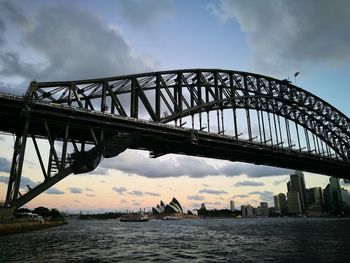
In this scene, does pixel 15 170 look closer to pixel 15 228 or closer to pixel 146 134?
pixel 15 228

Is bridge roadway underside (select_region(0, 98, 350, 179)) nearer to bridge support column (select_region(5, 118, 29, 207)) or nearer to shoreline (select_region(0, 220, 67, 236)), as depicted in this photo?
bridge support column (select_region(5, 118, 29, 207))

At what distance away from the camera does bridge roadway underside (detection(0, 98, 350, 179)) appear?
40.3m

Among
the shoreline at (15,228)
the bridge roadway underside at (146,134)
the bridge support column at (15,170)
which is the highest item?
the bridge roadway underside at (146,134)

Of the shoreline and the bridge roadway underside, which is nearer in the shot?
the shoreline

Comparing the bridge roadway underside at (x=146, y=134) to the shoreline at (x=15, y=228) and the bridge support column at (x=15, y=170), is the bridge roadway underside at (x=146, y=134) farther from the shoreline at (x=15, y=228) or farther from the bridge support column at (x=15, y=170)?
the shoreline at (x=15, y=228)

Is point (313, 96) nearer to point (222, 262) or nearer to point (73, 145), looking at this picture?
point (73, 145)

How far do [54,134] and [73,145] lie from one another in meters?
3.56

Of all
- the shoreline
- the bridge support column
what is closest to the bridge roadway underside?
the bridge support column

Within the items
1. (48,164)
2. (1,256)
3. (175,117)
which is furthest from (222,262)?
(175,117)

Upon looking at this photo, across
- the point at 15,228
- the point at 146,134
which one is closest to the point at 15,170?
the point at 15,228

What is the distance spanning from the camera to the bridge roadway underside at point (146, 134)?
4031 centimetres

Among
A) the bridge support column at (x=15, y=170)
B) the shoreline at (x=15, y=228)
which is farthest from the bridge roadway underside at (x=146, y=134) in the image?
the shoreline at (x=15, y=228)

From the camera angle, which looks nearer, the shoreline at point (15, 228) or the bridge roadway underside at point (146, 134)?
the shoreline at point (15, 228)

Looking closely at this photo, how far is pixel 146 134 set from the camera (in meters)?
50.5
